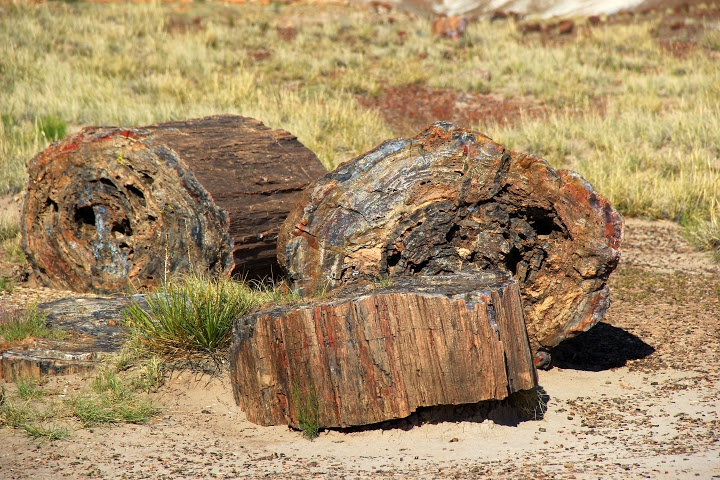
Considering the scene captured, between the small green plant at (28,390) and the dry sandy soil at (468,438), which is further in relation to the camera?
the small green plant at (28,390)

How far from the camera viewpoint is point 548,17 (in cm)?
2484

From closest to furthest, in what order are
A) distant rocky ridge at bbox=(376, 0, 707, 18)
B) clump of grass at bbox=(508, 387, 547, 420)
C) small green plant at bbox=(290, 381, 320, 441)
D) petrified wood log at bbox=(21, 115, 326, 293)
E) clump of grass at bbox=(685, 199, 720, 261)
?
small green plant at bbox=(290, 381, 320, 441), clump of grass at bbox=(508, 387, 547, 420), petrified wood log at bbox=(21, 115, 326, 293), clump of grass at bbox=(685, 199, 720, 261), distant rocky ridge at bbox=(376, 0, 707, 18)

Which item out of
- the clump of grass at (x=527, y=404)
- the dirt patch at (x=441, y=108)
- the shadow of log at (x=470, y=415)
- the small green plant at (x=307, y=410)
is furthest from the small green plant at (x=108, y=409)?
the dirt patch at (x=441, y=108)

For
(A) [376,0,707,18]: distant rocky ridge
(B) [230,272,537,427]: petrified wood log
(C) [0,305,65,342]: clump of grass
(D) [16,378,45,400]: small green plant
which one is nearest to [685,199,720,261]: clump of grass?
(B) [230,272,537,427]: petrified wood log

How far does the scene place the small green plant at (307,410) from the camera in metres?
4.00

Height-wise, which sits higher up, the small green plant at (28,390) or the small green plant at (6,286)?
the small green plant at (6,286)

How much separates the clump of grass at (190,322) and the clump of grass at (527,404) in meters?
1.56

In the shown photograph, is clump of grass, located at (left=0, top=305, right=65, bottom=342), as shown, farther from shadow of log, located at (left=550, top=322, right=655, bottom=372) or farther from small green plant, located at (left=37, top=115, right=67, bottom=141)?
small green plant, located at (left=37, top=115, right=67, bottom=141)

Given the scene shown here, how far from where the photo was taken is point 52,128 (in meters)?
10.2

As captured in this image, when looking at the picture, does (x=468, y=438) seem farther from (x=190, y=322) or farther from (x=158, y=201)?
(x=158, y=201)

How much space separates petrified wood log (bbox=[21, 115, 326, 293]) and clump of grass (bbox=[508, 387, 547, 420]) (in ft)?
7.41

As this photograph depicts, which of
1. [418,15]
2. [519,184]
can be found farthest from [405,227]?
[418,15]

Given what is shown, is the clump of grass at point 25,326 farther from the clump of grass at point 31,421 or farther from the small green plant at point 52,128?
the small green plant at point 52,128

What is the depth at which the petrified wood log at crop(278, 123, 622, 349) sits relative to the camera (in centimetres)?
477
